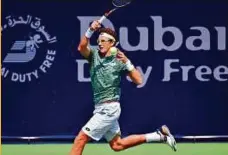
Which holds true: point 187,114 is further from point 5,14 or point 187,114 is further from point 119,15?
point 5,14

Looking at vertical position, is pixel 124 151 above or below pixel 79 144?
below

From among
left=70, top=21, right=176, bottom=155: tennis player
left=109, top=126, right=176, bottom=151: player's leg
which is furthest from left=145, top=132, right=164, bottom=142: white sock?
left=70, top=21, right=176, bottom=155: tennis player

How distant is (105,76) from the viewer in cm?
714

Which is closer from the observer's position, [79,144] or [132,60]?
[79,144]

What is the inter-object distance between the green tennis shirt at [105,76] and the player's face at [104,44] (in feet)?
0.24

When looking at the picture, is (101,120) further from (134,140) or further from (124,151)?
(124,151)

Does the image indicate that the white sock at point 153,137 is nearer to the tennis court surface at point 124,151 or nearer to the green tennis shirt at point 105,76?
the green tennis shirt at point 105,76

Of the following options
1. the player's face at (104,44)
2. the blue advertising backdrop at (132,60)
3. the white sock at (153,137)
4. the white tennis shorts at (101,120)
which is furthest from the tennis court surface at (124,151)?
the player's face at (104,44)

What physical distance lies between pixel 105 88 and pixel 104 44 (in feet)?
1.50

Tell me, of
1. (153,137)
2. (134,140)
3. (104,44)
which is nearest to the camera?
(104,44)

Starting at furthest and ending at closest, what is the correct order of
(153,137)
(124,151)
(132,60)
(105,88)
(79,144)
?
(132,60)
(124,151)
(153,137)
(105,88)
(79,144)

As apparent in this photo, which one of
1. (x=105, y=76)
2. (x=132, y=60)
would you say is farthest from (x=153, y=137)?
(x=132, y=60)

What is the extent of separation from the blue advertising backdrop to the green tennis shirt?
272cm

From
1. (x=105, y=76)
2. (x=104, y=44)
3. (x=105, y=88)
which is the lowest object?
(x=105, y=88)
